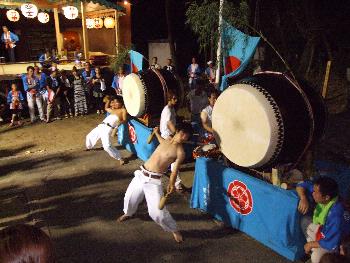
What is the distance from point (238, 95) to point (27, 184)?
483 centimetres

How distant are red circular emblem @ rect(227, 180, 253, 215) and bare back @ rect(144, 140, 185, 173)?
881mm

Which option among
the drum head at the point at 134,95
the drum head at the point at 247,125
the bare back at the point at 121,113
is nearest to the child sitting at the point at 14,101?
the bare back at the point at 121,113

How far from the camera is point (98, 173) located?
756 centimetres

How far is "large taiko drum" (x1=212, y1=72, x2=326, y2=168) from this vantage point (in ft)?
14.2

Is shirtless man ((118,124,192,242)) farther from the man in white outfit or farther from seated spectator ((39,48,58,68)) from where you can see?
seated spectator ((39,48,58,68))

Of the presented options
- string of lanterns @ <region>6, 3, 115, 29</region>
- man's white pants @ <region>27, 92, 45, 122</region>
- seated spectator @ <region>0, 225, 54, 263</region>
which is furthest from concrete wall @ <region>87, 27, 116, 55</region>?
seated spectator @ <region>0, 225, 54, 263</region>

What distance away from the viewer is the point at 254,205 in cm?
484

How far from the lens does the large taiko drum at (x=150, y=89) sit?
785 centimetres

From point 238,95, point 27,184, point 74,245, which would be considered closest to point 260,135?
point 238,95

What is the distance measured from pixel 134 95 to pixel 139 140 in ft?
3.51

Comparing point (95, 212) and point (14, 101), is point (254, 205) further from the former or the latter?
point (14, 101)

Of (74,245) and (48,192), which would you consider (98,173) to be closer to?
(48,192)

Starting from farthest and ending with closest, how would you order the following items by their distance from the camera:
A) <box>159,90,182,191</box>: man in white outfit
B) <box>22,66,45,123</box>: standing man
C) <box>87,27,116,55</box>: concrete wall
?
<box>87,27,116,55</box>: concrete wall < <box>22,66,45,123</box>: standing man < <box>159,90,182,191</box>: man in white outfit

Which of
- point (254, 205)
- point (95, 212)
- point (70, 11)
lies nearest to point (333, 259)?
point (254, 205)
